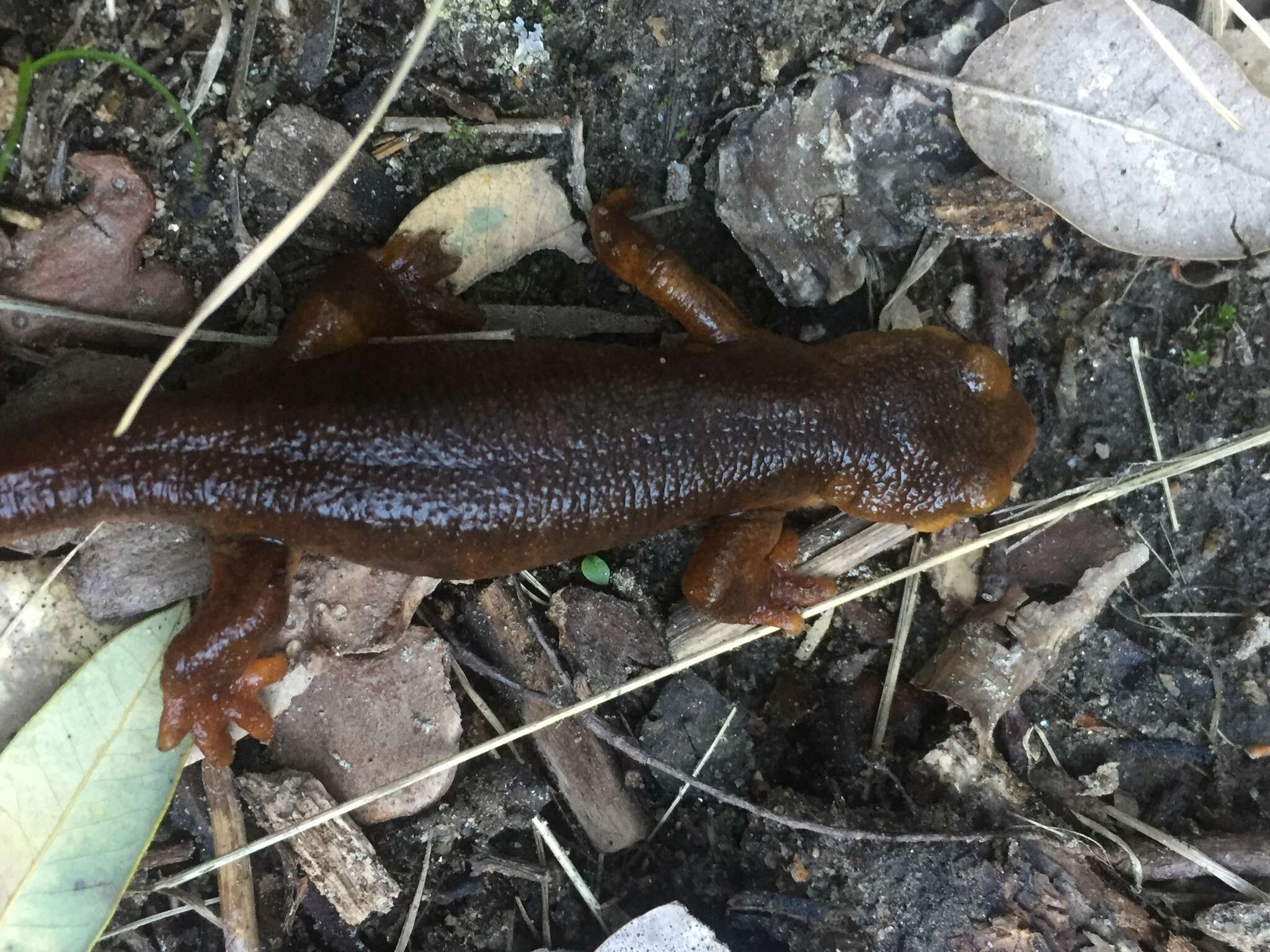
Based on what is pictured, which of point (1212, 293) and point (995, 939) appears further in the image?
point (1212, 293)

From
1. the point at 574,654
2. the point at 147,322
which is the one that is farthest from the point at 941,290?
the point at 147,322

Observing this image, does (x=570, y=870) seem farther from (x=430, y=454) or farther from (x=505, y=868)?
(x=430, y=454)

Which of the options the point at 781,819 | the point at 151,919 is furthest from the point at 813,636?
the point at 151,919

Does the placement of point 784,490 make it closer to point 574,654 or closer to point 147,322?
point 574,654

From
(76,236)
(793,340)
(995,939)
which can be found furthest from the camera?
(793,340)

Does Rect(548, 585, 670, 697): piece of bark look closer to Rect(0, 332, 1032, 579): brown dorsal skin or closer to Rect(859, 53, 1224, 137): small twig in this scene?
Rect(0, 332, 1032, 579): brown dorsal skin

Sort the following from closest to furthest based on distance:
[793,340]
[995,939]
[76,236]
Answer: [76,236] → [995,939] → [793,340]

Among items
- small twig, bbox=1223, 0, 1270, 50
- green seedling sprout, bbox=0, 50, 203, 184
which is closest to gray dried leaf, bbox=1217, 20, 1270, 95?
small twig, bbox=1223, 0, 1270, 50

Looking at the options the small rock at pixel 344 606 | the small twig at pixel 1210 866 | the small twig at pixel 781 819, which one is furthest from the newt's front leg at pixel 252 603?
the small twig at pixel 1210 866
